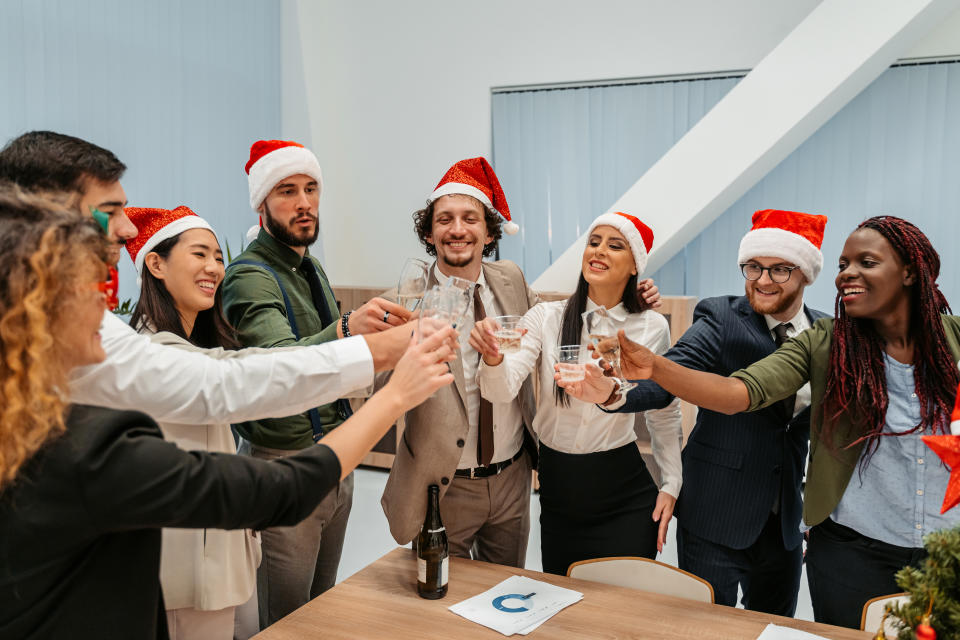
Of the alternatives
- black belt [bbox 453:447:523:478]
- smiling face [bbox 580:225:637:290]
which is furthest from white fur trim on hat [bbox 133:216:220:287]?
smiling face [bbox 580:225:637:290]

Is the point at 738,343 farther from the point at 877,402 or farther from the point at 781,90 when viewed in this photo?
the point at 781,90

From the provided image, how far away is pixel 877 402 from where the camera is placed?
5.95 feet

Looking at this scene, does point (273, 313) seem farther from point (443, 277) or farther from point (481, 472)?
point (481, 472)

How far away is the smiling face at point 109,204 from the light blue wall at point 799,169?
3990mm

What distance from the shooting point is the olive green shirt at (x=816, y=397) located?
6.13 ft

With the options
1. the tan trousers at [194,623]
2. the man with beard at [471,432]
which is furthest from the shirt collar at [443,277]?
the tan trousers at [194,623]

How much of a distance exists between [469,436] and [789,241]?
120 centimetres

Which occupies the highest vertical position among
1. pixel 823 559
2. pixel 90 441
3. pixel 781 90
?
pixel 781 90

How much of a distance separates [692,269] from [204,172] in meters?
3.61

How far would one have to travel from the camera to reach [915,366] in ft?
6.07

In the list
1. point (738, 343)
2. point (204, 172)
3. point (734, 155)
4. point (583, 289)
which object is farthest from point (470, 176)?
point (204, 172)

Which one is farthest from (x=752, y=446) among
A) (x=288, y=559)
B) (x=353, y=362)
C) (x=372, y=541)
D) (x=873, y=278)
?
(x=372, y=541)

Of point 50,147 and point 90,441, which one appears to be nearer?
point 90,441

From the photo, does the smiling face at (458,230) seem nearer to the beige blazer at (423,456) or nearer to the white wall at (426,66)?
the beige blazer at (423,456)
